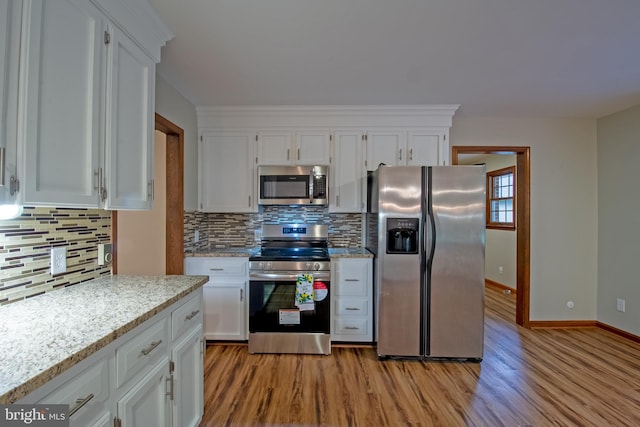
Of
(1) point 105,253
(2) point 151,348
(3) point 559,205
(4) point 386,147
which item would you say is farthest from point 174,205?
(3) point 559,205

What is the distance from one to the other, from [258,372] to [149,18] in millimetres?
2497

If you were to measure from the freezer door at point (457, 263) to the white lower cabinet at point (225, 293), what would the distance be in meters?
1.68

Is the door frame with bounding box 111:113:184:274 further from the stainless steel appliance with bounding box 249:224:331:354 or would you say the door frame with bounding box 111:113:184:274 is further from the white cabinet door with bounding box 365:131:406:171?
the white cabinet door with bounding box 365:131:406:171

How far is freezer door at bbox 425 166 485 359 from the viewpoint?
242 centimetres

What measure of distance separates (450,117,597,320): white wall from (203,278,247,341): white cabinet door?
9.76 ft

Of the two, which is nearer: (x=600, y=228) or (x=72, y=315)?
(x=72, y=315)

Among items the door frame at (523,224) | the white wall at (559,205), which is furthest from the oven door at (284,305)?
the white wall at (559,205)

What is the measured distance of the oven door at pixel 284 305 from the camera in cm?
258

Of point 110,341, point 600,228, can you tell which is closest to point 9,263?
point 110,341

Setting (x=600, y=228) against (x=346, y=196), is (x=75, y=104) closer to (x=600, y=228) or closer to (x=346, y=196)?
(x=346, y=196)

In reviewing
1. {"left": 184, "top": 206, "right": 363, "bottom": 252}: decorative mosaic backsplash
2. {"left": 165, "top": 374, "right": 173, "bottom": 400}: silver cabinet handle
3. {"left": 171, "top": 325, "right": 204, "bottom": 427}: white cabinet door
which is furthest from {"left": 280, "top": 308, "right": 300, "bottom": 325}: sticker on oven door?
{"left": 165, "top": 374, "right": 173, "bottom": 400}: silver cabinet handle

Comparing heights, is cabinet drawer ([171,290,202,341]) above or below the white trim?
below

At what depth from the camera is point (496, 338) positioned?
9.78 ft

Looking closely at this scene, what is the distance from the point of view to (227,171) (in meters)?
3.04
